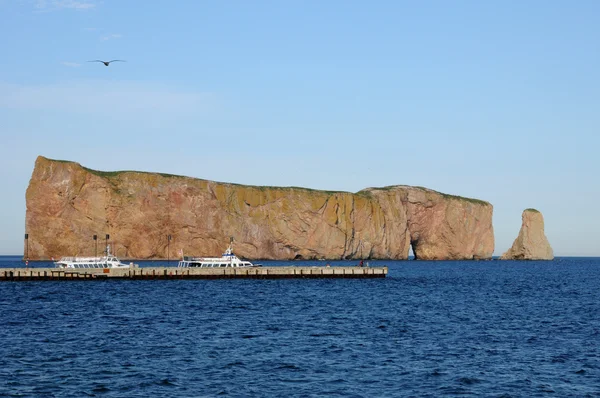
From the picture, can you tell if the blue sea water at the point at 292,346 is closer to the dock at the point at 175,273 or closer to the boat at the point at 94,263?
the dock at the point at 175,273

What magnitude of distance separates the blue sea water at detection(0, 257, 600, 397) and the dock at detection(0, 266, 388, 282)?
20.9 m

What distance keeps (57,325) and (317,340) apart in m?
19.5

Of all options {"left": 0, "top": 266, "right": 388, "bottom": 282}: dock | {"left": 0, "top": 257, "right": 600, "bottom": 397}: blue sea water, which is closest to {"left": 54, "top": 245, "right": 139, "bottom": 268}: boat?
{"left": 0, "top": 266, "right": 388, "bottom": 282}: dock

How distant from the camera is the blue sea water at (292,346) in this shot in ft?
112

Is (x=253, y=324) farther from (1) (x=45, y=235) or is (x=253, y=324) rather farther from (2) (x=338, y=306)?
(1) (x=45, y=235)

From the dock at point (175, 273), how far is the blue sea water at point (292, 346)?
20875 mm

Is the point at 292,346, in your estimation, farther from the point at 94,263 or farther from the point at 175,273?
the point at 94,263

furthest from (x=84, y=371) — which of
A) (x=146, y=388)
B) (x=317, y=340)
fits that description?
(x=317, y=340)

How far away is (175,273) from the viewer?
365 feet

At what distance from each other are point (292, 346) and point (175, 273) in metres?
68.0

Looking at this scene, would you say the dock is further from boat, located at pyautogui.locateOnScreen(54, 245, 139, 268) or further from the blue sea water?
the blue sea water

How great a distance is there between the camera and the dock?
Result: 104125 millimetres

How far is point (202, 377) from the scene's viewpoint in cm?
3581

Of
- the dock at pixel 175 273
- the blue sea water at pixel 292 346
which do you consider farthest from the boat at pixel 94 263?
the blue sea water at pixel 292 346
